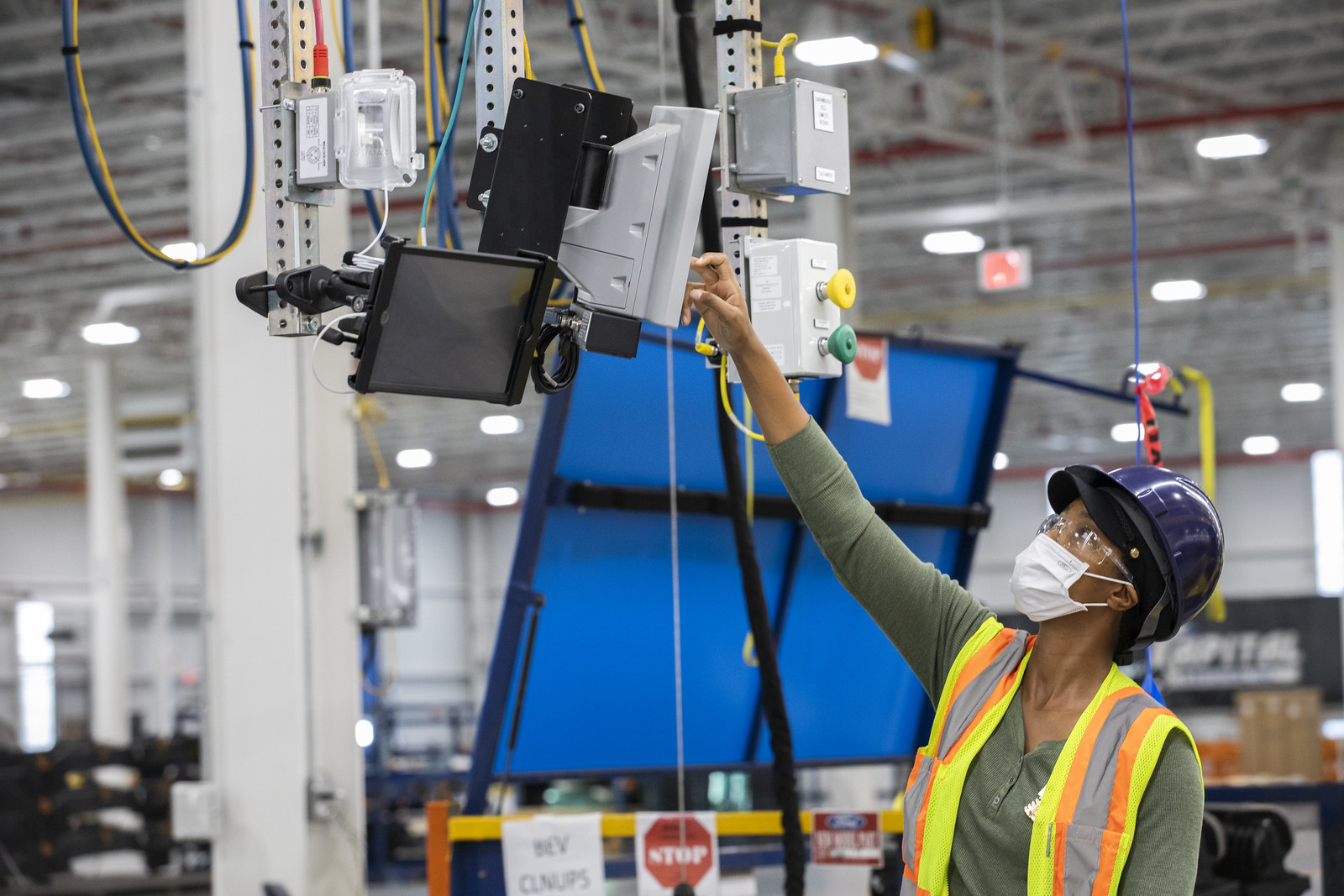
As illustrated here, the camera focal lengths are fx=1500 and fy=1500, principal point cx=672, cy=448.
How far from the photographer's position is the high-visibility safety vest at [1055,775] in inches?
76.6

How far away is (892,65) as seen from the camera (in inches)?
444

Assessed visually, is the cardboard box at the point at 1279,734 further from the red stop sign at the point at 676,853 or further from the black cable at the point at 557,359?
the black cable at the point at 557,359

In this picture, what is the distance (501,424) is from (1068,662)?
2110cm

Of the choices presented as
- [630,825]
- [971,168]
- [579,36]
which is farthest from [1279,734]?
[579,36]

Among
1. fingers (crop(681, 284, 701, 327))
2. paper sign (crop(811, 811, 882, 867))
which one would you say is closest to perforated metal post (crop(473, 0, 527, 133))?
fingers (crop(681, 284, 701, 327))

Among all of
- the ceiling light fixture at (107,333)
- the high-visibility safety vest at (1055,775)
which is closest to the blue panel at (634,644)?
the high-visibility safety vest at (1055,775)

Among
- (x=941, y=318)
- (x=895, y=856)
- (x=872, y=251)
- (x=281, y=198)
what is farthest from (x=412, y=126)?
(x=941, y=318)

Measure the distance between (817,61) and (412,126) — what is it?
→ 24.3ft

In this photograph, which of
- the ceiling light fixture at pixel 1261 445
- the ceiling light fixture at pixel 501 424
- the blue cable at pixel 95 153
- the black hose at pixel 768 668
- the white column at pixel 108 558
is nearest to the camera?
the blue cable at pixel 95 153

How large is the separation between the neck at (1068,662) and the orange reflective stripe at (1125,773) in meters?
0.15

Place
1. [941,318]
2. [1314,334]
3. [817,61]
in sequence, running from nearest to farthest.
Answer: [817,61], [941,318], [1314,334]

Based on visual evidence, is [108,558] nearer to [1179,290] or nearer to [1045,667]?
[1179,290]

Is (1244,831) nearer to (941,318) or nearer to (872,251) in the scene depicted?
(872,251)

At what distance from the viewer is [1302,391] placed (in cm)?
2262
